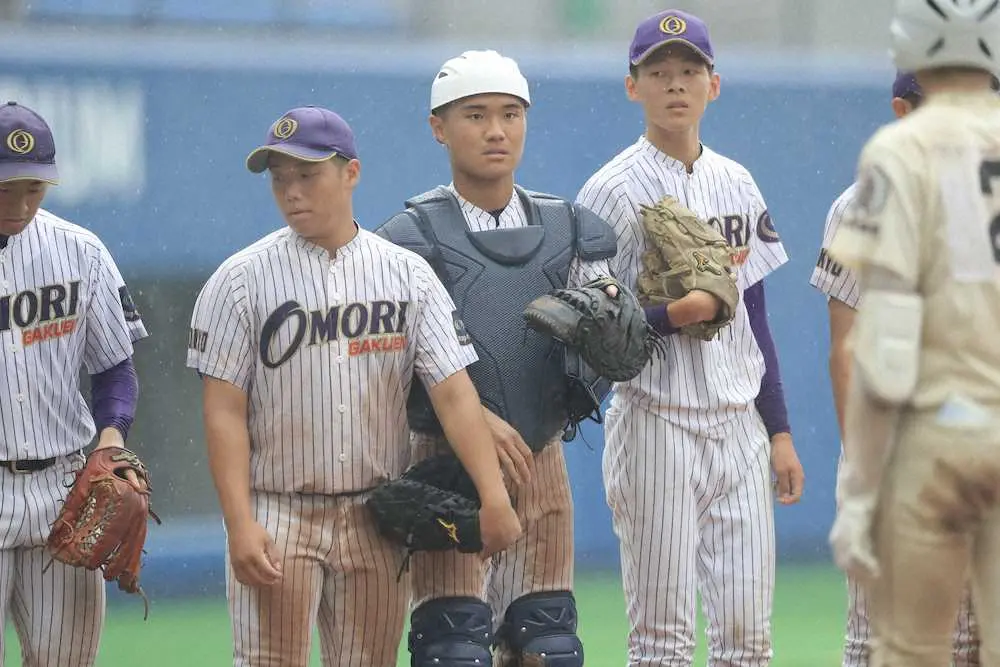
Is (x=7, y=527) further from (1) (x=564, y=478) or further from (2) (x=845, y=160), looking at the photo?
(2) (x=845, y=160)

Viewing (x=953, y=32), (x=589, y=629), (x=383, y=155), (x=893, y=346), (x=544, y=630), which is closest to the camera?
(x=893, y=346)

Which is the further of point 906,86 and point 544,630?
point 906,86

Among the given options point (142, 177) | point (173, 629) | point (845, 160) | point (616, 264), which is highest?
point (845, 160)

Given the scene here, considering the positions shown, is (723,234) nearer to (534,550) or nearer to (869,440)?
(534,550)

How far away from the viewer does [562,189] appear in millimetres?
6441

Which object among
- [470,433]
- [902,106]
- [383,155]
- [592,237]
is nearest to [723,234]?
[592,237]

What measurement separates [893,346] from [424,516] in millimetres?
1201

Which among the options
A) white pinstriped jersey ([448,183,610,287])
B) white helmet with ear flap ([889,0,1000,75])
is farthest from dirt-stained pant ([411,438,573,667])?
white helmet with ear flap ([889,0,1000,75])

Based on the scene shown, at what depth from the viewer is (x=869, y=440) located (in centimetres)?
262

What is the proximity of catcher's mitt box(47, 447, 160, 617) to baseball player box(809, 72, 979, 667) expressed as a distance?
1712 millimetres

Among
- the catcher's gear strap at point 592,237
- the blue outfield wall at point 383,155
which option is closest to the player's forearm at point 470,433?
the catcher's gear strap at point 592,237

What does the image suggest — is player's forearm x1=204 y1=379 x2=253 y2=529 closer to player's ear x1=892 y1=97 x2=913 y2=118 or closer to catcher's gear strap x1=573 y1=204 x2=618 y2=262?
catcher's gear strap x1=573 y1=204 x2=618 y2=262

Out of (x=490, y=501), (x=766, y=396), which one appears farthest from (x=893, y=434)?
(x=766, y=396)

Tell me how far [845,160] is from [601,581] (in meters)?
2.00
